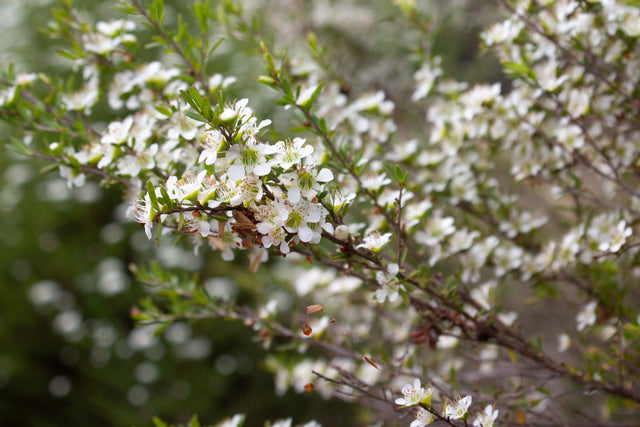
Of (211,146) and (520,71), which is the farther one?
(520,71)

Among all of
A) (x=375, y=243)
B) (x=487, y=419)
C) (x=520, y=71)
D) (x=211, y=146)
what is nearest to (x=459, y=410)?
(x=487, y=419)

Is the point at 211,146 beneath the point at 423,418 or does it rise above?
above

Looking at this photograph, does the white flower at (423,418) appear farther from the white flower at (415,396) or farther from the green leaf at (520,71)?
the green leaf at (520,71)

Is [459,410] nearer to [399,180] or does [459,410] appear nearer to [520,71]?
[399,180]

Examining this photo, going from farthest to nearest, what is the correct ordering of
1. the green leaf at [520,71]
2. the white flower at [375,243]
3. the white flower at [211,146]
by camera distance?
the green leaf at [520,71] → the white flower at [375,243] → the white flower at [211,146]

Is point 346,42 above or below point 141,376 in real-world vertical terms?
above

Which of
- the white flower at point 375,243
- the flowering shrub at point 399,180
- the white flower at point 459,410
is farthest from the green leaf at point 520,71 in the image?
the white flower at point 459,410

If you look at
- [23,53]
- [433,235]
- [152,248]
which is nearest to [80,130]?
[433,235]

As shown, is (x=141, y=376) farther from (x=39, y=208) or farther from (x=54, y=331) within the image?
(x=39, y=208)
